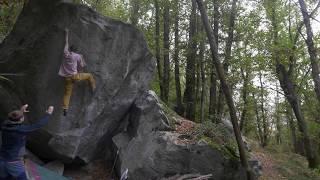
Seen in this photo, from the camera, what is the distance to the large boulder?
41.7 feet

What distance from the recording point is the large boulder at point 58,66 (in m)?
12.7

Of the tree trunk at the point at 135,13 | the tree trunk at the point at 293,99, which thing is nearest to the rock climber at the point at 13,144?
the tree trunk at the point at 293,99

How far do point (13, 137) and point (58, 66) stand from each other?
5246 millimetres

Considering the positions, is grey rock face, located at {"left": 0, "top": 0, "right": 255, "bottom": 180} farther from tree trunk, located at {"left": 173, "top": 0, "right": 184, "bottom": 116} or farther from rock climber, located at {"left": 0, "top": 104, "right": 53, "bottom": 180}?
tree trunk, located at {"left": 173, "top": 0, "right": 184, "bottom": 116}

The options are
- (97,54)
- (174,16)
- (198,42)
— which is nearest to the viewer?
(97,54)

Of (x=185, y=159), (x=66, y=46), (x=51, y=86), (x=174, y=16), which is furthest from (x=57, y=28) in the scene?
(x=174, y=16)

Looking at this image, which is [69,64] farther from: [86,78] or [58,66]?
[86,78]

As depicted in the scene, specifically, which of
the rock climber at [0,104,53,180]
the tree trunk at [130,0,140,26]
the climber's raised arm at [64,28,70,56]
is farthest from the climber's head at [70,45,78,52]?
the tree trunk at [130,0,140,26]

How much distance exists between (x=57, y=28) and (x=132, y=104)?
3.82 meters

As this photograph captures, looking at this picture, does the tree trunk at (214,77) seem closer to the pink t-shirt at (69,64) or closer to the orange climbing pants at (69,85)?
the orange climbing pants at (69,85)

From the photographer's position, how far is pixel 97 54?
43.2 ft

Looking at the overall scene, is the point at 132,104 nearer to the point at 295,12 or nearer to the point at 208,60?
the point at 208,60

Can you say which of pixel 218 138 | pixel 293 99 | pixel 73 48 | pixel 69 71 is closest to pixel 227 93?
pixel 218 138

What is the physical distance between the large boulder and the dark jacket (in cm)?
502
